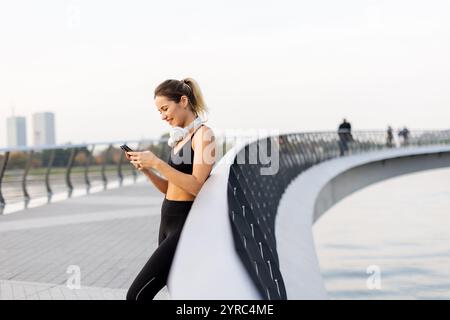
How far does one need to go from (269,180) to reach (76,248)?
450cm

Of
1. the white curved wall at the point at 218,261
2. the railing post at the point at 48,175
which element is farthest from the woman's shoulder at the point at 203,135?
the railing post at the point at 48,175

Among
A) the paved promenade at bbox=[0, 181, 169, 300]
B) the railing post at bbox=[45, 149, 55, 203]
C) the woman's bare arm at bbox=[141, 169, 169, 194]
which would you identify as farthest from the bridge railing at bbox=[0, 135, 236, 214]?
the woman's bare arm at bbox=[141, 169, 169, 194]

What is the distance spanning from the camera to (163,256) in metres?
3.74

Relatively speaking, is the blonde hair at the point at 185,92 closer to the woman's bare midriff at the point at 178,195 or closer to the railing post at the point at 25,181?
the woman's bare midriff at the point at 178,195

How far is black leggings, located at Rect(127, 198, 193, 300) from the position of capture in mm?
3744

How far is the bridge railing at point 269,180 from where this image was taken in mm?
4605

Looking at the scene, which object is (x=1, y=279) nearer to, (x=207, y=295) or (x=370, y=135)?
(x=207, y=295)

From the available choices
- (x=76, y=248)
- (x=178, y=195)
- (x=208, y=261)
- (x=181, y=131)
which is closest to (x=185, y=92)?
(x=181, y=131)

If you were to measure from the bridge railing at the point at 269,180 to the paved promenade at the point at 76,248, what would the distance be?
3.55ft

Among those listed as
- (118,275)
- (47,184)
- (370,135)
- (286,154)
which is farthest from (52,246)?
(370,135)

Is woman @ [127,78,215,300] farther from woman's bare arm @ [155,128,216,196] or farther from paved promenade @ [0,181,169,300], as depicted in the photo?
paved promenade @ [0,181,169,300]

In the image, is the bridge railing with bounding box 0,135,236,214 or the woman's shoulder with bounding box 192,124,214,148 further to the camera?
the bridge railing with bounding box 0,135,236,214

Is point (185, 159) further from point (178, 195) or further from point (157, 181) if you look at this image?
point (157, 181)
